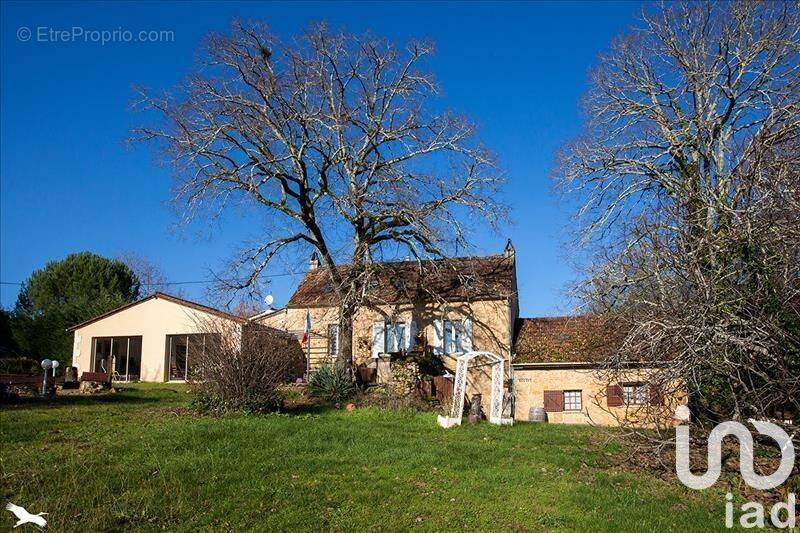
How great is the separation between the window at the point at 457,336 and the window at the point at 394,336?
1.64 meters

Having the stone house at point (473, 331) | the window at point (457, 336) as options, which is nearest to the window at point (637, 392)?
the stone house at point (473, 331)

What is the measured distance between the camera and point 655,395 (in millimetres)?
11812

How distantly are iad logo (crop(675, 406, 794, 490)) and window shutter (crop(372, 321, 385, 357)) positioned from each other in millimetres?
15611

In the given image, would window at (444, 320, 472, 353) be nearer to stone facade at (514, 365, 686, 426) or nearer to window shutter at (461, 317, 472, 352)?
window shutter at (461, 317, 472, 352)

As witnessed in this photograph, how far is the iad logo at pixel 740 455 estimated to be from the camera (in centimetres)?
974

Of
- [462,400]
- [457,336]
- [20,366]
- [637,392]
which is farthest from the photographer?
[20,366]

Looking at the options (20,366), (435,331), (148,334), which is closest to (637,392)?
(435,331)

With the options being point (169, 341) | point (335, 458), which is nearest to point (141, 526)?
point (335, 458)

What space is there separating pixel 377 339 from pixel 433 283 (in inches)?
121

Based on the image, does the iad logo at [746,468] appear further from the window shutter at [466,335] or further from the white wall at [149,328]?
the white wall at [149,328]

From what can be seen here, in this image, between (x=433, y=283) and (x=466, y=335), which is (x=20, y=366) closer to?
(x=433, y=283)

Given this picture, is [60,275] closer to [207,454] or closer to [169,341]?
[169,341]

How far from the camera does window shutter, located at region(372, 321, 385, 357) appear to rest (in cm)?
2588

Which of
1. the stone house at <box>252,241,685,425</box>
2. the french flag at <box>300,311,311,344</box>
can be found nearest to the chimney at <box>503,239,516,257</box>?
the stone house at <box>252,241,685,425</box>
